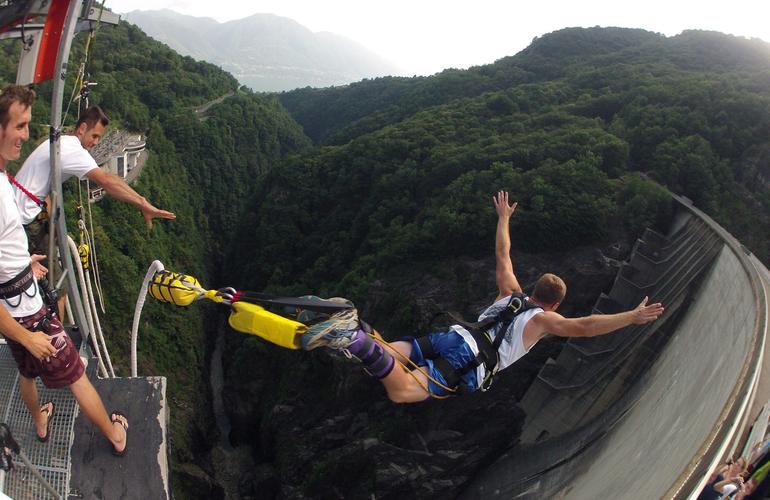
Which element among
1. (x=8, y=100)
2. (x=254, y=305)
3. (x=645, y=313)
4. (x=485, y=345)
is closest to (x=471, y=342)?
(x=485, y=345)

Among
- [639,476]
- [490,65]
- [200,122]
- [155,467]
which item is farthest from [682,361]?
[490,65]

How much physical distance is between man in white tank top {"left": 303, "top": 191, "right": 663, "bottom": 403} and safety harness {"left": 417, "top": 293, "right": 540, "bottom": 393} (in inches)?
0.5

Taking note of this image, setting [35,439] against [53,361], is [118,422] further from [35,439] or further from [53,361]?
[53,361]

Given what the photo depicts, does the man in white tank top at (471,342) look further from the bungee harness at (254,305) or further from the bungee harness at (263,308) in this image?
the bungee harness at (254,305)

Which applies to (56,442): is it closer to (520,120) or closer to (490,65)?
(520,120)

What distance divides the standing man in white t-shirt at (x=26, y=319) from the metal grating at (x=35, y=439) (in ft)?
0.33

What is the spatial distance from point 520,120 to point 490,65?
89.1ft

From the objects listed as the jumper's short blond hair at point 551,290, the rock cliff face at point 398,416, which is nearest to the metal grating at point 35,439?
the jumper's short blond hair at point 551,290

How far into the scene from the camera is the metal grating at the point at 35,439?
382 cm

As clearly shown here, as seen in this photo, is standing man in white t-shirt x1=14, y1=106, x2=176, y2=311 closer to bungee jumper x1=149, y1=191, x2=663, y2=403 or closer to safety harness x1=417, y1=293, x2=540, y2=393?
bungee jumper x1=149, y1=191, x2=663, y2=403

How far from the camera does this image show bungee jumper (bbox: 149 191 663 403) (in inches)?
156

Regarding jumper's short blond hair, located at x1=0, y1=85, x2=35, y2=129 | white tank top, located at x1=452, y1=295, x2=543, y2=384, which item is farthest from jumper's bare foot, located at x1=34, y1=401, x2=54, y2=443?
white tank top, located at x1=452, y1=295, x2=543, y2=384

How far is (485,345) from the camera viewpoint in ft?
18.7

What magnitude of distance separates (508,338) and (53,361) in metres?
4.47
